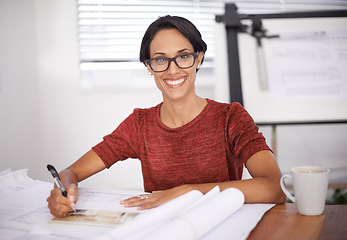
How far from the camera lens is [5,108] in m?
→ 1.74

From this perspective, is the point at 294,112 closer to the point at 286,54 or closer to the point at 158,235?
the point at 286,54

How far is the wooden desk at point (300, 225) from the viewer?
566mm

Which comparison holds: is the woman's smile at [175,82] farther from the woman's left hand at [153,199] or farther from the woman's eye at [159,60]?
the woman's left hand at [153,199]

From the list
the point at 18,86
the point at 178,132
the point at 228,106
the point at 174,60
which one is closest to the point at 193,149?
the point at 178,132

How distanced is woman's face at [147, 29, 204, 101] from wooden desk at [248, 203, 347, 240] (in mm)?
543

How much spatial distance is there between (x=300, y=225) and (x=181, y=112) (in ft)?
2.02

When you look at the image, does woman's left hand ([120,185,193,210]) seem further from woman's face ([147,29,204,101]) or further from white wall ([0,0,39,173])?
white wall ([0,0,39,173])

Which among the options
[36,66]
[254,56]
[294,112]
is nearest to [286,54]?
[254,56]

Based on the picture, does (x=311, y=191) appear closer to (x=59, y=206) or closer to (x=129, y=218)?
(x=129, y=218)

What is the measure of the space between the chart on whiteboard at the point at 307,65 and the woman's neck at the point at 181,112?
72 cm

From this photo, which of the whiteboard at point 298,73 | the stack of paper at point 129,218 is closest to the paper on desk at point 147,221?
the stack of paper at point 129,218

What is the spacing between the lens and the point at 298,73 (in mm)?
1794

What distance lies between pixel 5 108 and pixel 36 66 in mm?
530

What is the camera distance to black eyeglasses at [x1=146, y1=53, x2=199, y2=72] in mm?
1088
